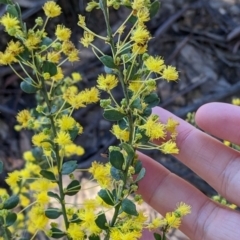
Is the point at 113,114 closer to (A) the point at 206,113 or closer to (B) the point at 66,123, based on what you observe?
(B) the point at 66,123

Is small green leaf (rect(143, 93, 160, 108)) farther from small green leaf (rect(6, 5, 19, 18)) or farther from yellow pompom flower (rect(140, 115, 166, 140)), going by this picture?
small green leaf (rect(6, 5, 19, 18))

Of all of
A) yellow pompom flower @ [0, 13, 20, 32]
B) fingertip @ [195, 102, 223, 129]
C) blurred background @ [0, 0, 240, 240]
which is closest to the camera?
yellow pompom flower @ [0, 13, 20, 32]

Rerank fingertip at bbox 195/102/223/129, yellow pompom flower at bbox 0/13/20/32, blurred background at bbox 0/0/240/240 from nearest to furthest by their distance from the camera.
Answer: yellow pompom flower at bbox 0/13/20/32 < fingertip at bbox 195/102/223/129 < blurred background at bbox 0/0/240/240

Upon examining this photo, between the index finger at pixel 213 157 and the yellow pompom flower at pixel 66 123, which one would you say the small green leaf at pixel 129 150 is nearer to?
the yellow pompom flower at pixel 66 123

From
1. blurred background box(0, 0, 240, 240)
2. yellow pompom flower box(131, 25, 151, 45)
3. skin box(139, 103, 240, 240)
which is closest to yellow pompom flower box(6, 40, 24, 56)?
yellow pompom flower box(131, 25, 151, 45)

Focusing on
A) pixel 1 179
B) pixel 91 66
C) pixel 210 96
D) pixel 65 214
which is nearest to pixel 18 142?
pixel 1 179

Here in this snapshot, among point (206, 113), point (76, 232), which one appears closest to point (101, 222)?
point (76, 232)

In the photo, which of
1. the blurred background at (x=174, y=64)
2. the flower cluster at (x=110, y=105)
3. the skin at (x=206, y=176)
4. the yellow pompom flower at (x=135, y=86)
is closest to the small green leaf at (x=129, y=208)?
the flower cluster at (x=110, y=105)
